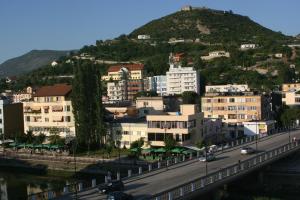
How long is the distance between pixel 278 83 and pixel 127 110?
228 ft

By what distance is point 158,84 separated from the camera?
15575 centimetres

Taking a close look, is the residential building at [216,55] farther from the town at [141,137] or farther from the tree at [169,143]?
the tree at [169,143]

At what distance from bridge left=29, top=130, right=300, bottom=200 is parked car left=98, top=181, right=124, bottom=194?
497 millimetres

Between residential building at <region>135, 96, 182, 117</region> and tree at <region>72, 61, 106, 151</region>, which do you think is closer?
tree at <region>72, 61, 106, 151</region>

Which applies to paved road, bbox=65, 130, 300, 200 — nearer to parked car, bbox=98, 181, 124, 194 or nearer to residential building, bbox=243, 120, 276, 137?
parked car, bbox=98, 181, 124, 194

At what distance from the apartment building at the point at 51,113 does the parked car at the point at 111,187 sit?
148 feet

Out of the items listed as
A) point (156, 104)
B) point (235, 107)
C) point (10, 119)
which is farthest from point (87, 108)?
point (235, 107)

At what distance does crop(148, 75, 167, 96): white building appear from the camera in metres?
154

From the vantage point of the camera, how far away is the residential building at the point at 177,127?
68250 mm

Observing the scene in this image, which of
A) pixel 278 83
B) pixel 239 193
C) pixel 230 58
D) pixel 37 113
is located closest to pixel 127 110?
pixel 37 113

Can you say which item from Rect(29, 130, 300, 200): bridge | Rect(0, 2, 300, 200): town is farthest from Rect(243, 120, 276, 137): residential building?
Rect(29, 130, 300, 200): bridge

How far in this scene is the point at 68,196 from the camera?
1457 inches

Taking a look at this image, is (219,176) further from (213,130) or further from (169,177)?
(213,130)

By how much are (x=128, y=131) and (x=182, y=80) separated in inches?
2825
